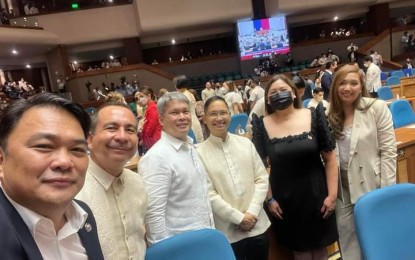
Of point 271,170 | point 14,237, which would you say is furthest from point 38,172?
point 271,170

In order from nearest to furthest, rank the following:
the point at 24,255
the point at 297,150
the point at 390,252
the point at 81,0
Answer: the point at 24,255 < the point at 390,252 < the point at 297,150 < the point at 81,0

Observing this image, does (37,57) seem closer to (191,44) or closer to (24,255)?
(191,44)

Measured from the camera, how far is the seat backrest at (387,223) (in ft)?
4.92

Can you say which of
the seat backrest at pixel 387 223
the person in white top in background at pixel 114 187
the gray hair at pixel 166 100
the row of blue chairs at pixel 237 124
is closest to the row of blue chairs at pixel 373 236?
the seat backrest at pixel 387 223

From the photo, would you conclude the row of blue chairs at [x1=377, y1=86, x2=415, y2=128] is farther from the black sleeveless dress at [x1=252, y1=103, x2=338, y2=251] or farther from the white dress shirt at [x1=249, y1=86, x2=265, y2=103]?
the white dress shirt at [x1=249, y1=86, x2=265, y2=103]

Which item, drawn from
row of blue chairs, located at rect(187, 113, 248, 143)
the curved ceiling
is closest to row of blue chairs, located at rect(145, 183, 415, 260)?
row of blue chairs, located at rect(187, 113, 248, 143)

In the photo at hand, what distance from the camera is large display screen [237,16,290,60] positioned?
48.4 ft

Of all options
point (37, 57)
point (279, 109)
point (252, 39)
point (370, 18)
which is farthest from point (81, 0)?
point (279, 109)

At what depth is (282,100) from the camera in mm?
2072

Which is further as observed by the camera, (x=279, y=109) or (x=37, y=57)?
(x=37, y=57)

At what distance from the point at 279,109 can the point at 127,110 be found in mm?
1011

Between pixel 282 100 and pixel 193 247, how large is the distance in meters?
1.06

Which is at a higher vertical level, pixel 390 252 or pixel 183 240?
pixel 183 240

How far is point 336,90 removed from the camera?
223cm
